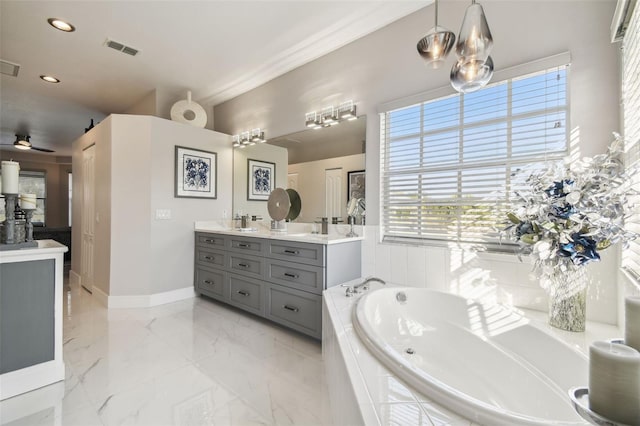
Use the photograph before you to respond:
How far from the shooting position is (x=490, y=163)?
6.91ft

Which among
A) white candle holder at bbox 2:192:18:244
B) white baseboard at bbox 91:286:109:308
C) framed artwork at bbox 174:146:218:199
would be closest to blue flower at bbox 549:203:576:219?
white candle holder at bbox 2:192:18:244

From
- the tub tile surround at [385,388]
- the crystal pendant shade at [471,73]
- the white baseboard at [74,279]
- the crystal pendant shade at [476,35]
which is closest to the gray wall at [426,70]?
the crystal pendant shade at [471,73]

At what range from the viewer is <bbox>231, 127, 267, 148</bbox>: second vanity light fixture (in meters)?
3.82

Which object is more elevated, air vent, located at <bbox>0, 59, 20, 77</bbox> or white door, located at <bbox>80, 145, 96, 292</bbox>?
air vent, located at <bbox>0, 59, 20, 77</bbox>

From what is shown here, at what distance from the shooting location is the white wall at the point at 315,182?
2967 mm

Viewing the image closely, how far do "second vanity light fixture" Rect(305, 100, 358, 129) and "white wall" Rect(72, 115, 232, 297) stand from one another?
1.88 m

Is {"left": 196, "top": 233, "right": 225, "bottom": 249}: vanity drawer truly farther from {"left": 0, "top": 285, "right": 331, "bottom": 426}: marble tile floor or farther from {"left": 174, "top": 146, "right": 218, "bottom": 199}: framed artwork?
{"left": 0, "top": 285, "right": 331, "bottom": 426}: marble tile floor

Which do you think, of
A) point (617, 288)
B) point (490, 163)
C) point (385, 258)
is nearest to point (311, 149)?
point (385, 258)

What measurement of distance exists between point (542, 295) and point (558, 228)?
703 millimetres

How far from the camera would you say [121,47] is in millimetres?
3119

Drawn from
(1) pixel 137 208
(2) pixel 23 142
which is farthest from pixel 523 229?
(2) pixel 23 142

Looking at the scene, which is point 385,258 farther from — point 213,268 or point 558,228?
point 213,268

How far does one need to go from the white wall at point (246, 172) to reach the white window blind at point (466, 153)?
4.65 feet

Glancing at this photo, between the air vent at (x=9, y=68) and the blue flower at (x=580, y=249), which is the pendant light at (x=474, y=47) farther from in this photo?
the air vent at (x=9, y=68)
